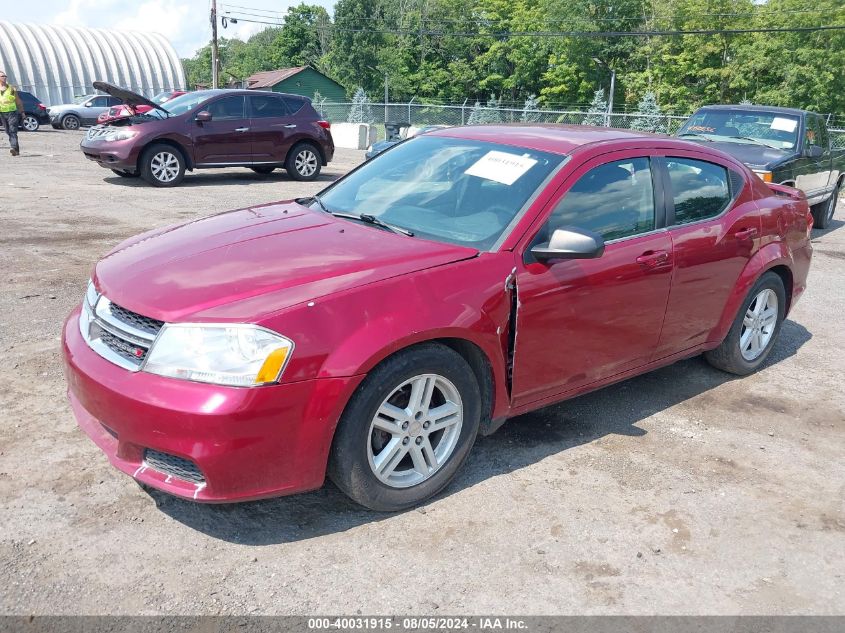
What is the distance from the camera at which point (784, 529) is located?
137 inches

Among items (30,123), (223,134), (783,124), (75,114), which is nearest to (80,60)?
(75,114)


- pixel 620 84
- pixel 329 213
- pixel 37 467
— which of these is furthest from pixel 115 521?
pixel 620 84

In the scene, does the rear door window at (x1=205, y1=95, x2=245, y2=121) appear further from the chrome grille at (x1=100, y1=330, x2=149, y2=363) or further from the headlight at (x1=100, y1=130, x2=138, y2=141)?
the chrome grille at (x1=100, y1=330, x2=149, y2=363)

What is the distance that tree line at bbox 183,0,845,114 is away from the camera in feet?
138

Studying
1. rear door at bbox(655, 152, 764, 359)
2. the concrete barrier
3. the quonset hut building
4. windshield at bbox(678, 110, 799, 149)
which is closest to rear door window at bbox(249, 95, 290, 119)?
windshield at bbox(678, 110, 799, 149)

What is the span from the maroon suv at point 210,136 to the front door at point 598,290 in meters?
10.4

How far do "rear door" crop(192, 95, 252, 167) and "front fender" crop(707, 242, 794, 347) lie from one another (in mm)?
10763

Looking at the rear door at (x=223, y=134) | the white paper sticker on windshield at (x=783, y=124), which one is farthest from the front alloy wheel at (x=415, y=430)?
the rear door at (x=223, y=134)

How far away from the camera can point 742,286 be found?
4.90 metres

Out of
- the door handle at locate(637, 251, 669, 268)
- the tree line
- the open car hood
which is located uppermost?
the tree line

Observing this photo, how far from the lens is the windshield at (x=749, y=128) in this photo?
10.5 m

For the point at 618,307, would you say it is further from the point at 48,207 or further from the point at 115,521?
the point at 48,207

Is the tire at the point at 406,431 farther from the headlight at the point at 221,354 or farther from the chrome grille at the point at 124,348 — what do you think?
the chrome grille at the point at 124,348

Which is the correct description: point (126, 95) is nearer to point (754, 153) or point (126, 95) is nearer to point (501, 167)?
point (754, 153)
